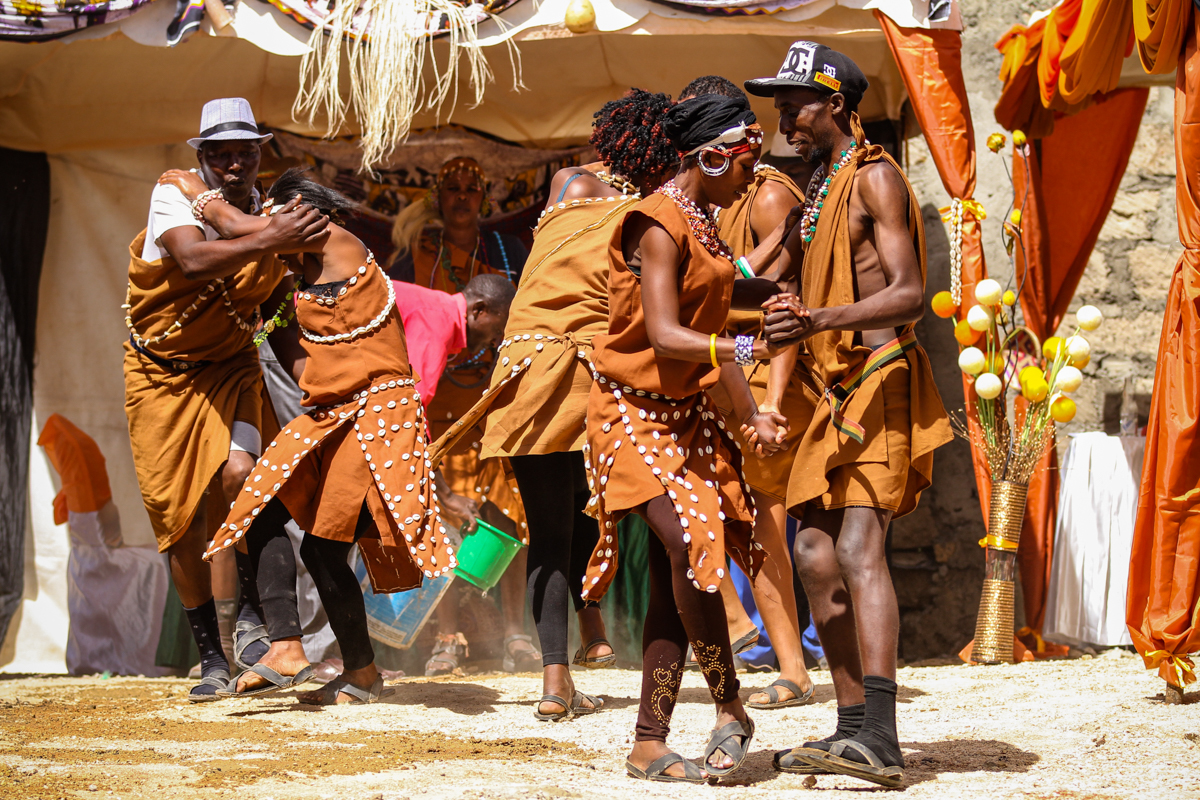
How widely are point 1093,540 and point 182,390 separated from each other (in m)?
4.03

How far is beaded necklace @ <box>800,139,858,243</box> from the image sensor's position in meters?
3.11

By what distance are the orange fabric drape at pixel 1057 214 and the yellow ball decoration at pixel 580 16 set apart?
7.40 ft

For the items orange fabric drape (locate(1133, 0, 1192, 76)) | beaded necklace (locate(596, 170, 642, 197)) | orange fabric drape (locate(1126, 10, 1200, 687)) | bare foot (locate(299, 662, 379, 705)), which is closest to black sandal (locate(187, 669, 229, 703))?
bare foot (locate(299, 662, 379, 705))

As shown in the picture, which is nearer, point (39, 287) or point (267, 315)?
point (267, 315)

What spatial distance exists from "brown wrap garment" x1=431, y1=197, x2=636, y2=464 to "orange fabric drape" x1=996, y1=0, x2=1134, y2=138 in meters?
2.18

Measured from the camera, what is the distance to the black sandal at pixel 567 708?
11.9 feet

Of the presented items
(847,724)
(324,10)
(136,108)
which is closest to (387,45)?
(324,10)

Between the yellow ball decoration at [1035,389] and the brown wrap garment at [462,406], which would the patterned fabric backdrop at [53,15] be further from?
the yellow ball decoration at [1035,389]

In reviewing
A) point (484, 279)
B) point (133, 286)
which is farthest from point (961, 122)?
point (133, 286)

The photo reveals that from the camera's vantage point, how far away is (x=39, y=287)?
613 centimetres

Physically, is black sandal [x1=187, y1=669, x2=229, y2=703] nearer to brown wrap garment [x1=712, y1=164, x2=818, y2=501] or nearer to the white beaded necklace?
the white beaded necklace

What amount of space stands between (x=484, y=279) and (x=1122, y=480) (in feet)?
10.1

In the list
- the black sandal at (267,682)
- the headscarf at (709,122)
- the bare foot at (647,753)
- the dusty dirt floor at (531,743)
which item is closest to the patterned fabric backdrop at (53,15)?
the dusty dirt floor at (531,743)

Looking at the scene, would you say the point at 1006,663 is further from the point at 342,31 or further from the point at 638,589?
the point at 342,31
